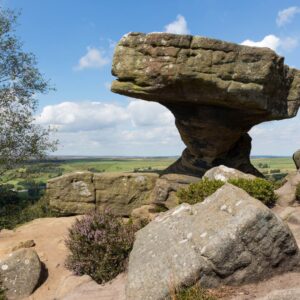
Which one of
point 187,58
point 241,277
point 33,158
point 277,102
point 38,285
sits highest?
point 187,58

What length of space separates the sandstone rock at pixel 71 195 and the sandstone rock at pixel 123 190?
0.46 metres

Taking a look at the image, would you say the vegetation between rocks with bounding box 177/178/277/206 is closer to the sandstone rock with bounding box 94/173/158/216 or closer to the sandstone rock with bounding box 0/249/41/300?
the sandstone rock with bounding box 94/173/158/216

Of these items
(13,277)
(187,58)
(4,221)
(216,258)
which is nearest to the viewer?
(216,258)

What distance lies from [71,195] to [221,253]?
13.9 m

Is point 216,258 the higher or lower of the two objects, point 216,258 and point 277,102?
Answer: the lower

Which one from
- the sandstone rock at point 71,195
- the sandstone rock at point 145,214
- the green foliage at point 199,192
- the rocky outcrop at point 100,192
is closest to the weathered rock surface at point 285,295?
the green foliage at point 199,192

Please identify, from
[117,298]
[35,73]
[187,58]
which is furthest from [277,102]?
[35,73]

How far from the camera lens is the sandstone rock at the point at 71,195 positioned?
22359mm

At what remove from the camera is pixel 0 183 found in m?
32.2

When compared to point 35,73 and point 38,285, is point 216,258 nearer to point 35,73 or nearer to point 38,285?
point 38,285

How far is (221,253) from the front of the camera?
10078 millimetres

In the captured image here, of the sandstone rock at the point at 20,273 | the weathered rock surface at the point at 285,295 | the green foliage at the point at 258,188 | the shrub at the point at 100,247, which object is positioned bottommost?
the sandstone rock at the point at 20,273

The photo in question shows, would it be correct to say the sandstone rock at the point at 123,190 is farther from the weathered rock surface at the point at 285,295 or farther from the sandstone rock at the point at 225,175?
the weathered rock surface at the point at 285,295

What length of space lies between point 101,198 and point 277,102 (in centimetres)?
1195
